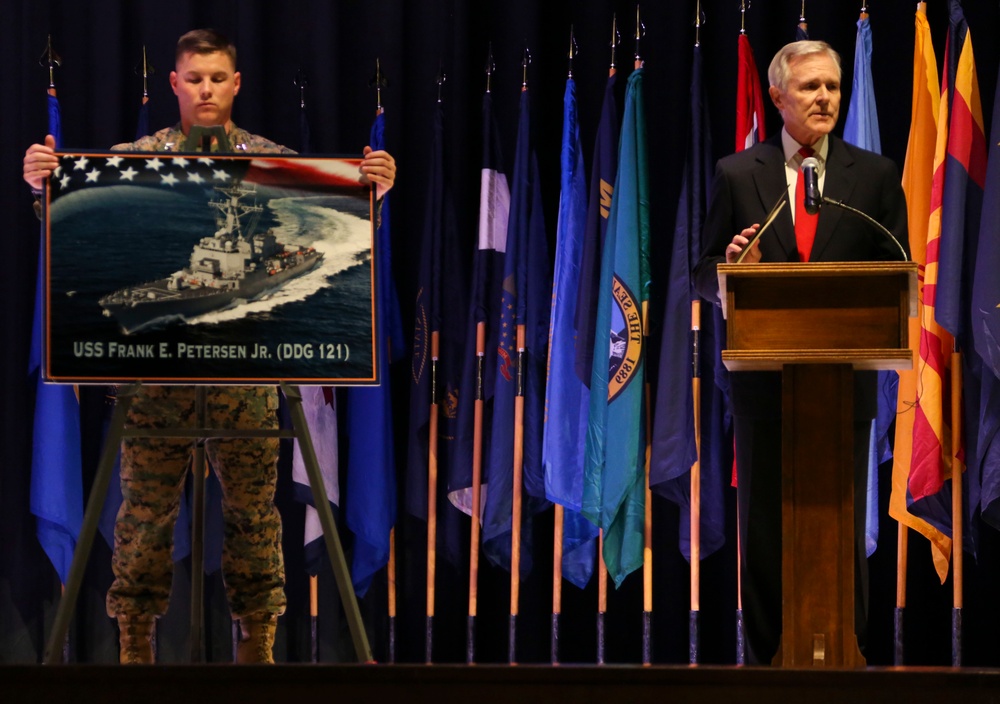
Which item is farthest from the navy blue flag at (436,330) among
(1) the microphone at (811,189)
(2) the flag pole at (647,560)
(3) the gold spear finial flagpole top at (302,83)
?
(1) the microphone at (811,189)

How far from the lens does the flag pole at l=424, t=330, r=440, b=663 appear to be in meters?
4.42

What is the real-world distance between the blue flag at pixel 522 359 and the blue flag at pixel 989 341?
1.47 m

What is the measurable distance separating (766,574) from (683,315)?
144 cm

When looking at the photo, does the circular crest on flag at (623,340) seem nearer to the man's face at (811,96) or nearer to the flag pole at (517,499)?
the flag pole at (517,499)

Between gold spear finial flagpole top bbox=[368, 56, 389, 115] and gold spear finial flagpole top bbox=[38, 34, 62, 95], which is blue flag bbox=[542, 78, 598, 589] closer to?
gold spear finial flagpole top bbox=[368, 56, 389, 115]

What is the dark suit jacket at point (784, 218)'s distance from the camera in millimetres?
2963

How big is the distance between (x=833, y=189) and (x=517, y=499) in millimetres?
1777

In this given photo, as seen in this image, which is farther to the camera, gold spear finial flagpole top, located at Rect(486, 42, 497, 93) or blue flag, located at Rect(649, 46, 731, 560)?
gold spear finial flagpole top, located at Rect(486, 42, 497, 93)

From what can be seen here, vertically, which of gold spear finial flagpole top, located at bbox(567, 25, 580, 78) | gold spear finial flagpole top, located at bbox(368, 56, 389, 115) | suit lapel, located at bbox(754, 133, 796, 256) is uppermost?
gold spear finial flagpole top, located at bbox(567, 25, 580, 78)

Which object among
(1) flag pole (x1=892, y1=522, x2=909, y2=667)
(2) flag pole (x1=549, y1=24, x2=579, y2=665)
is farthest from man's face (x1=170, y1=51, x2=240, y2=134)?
(1) flag pole (x1=892, y1=522, x2=909, y2=667)

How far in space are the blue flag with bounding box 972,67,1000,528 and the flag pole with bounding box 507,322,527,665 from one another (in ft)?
5.01

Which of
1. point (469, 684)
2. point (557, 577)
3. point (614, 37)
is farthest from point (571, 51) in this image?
point (469, 684)

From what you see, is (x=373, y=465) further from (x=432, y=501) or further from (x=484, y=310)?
(x=484, y=310)

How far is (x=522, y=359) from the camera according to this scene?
4.40 metres
